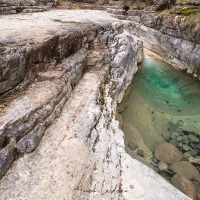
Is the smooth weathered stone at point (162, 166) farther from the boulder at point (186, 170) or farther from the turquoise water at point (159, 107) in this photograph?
the turquoise water at point (159, 107)

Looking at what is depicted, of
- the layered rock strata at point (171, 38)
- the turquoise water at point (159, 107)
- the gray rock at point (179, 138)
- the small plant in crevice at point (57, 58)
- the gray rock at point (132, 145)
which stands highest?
the small plant in crevice at point (57, 58)

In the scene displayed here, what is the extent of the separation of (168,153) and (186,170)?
3.49 feet

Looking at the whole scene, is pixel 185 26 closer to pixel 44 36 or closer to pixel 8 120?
pixel 44 36

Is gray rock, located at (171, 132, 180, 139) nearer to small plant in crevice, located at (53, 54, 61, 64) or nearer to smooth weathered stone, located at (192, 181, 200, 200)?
smooth weathered stone, located at (192, 181, 200, 200)

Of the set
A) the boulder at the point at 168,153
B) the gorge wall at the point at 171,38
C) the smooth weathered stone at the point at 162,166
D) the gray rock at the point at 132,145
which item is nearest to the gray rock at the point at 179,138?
the boulder at the point at 168,153

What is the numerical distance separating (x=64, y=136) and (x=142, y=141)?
503 centimetres

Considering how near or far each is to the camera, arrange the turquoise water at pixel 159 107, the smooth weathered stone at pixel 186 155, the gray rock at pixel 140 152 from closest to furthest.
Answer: the gray rock at pixel 140 152 < the smooth weathered stone at pixel 186 155 < the turquoise water at pixel 159 107

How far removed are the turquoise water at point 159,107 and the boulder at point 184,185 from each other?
64.7 inches

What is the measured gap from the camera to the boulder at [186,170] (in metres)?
8.52

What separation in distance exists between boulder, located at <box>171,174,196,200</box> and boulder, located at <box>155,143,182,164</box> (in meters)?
0.99

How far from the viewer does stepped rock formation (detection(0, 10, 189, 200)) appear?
16.8 feet

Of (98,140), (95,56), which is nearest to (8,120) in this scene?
(98,140)

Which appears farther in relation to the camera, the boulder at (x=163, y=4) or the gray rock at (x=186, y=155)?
the boulder at (x=163, y=4)

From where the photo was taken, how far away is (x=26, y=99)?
6777 millimetres
